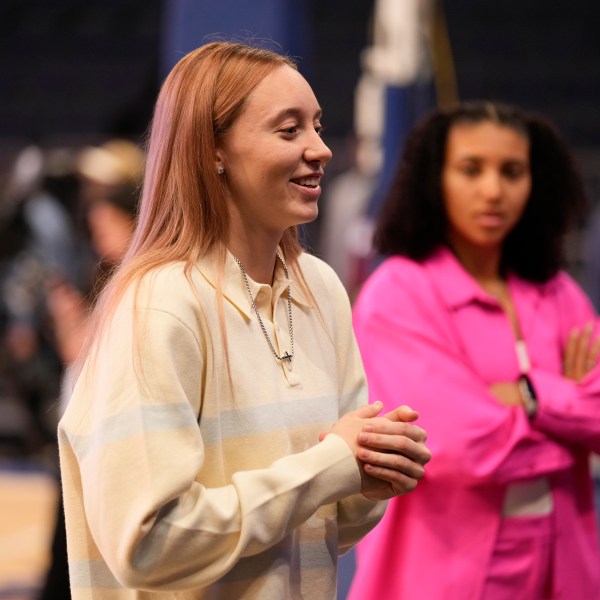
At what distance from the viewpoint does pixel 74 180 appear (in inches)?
303

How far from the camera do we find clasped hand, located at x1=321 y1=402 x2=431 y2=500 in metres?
1.44

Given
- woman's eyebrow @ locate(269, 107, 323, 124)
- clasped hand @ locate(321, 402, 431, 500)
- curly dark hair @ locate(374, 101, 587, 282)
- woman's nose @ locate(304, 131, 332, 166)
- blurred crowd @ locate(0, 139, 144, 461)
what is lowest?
blurred crowd @ locate(0, 139, 144, 461)

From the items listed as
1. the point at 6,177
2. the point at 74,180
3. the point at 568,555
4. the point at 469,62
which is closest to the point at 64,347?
the point at 568,555

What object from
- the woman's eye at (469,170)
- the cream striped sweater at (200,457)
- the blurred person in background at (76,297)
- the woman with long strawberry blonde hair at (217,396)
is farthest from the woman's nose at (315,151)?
the blurred person in background at (76,297)

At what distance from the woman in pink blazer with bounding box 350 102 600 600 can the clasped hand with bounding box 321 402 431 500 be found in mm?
627

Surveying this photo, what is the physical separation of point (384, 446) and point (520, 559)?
30.5 inches

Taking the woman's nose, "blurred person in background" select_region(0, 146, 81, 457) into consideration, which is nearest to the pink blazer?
the woman's nose

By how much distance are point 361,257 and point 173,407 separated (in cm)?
433

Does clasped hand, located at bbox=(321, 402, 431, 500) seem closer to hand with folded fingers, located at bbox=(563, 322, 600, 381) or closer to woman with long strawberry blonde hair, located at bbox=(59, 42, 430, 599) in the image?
woman with long strawberry blonde hair, located at bbox=(59, 42, 430, 599)

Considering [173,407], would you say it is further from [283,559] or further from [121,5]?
[121,5]

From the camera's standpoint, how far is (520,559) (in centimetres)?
209

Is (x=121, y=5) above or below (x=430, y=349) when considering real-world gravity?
above

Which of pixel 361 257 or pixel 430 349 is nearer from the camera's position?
pixel 430 349

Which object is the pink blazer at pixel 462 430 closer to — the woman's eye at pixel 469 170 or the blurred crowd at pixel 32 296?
the woman's eye at pixel 469 170
